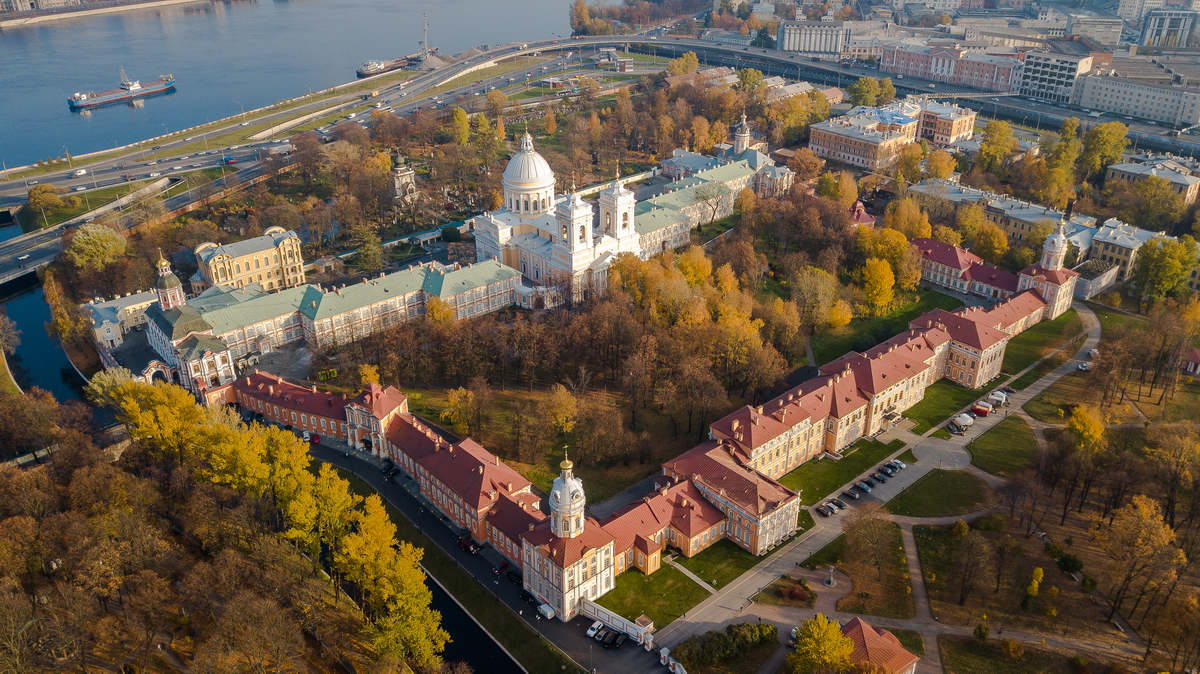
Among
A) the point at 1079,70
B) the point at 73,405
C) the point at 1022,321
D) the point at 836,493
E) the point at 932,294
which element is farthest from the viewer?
the point at 1079,70

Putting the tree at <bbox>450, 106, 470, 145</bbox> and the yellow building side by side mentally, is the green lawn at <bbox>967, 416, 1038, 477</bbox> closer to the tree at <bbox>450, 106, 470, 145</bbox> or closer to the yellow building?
the yellow building

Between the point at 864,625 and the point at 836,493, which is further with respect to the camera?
the point at 836,493

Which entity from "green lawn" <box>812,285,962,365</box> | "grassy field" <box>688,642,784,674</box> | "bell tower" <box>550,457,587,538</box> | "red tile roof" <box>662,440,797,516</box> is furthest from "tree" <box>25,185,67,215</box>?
"grassy field" <box>688,642,784,674</box>

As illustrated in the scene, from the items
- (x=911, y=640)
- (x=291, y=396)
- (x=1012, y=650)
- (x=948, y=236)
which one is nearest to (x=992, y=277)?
(x=948, y=236)

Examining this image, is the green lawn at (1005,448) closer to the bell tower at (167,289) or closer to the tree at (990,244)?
the tree at (990,244)

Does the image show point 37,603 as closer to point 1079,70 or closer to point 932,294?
point 932,294

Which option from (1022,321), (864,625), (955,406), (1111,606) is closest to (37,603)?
(864,625)

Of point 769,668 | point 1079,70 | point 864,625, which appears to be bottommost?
point 769,668

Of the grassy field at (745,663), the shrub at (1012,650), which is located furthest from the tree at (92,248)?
the shrub at (1012,650)

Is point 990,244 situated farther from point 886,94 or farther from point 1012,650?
point 886,94
